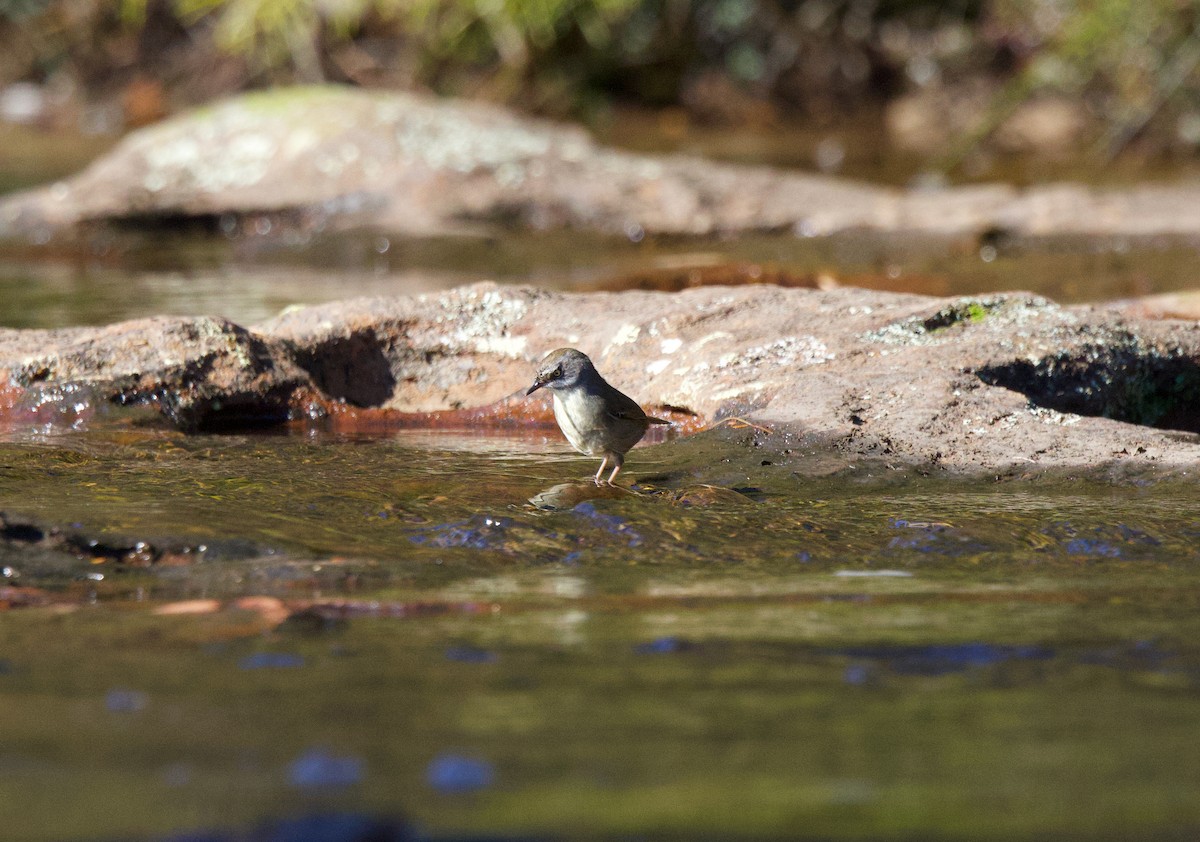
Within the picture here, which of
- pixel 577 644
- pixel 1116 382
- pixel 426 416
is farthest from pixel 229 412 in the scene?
pixel 1116 382

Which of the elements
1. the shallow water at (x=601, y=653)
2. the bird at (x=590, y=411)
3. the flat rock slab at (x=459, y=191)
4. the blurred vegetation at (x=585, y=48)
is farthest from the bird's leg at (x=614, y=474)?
the blurred vegetation at (x=585, y=48)

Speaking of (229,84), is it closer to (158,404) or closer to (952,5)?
(952,5)

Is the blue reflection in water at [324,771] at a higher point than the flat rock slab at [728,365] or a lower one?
lower

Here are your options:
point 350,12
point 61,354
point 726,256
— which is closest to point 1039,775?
point 61,354

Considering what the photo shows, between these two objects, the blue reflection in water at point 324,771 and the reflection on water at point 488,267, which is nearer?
the blue reflection in water at point 324,771

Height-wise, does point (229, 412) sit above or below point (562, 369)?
below

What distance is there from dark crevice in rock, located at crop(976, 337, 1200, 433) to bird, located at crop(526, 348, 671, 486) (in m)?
1.21

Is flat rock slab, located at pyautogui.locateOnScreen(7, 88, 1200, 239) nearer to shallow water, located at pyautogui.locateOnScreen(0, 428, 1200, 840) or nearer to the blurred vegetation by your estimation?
the blurred vegetation

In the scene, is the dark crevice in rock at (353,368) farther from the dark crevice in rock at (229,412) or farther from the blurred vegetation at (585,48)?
the blurred vegetation at (585,48)

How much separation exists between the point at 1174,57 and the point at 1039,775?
Answer: 12.4 metres

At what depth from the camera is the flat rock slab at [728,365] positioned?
177 inches

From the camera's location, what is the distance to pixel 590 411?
438 cm

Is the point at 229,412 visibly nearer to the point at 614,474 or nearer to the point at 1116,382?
the point at 614,474

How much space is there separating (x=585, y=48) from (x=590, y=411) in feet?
41.6
